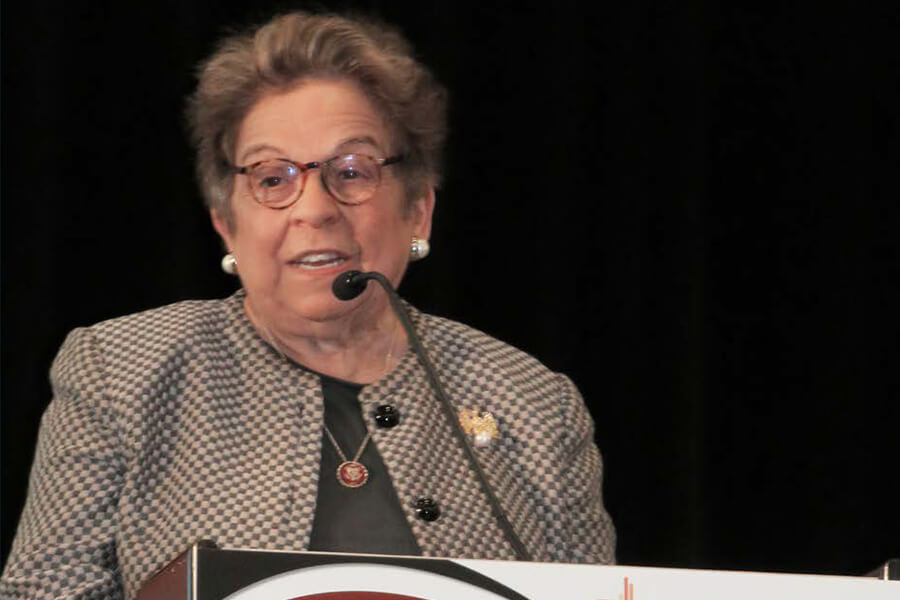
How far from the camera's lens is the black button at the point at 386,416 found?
6.91 ft

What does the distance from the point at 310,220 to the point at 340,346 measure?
19 cm

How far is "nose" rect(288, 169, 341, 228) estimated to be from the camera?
211cm

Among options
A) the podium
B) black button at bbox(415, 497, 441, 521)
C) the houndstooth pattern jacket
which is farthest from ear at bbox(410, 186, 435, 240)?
the podium

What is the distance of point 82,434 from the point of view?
77.6 inches

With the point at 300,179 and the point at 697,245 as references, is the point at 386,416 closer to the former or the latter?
the point at 300,179

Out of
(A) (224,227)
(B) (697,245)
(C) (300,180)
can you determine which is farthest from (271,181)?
(B) (697,245)

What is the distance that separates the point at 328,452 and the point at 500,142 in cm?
119

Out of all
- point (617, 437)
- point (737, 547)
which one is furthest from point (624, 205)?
point (737, 547)

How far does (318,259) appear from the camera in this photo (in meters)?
2.13

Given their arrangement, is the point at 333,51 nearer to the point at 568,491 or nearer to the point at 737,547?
the point at 568,491

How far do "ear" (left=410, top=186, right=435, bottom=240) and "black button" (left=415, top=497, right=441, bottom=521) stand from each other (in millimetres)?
456

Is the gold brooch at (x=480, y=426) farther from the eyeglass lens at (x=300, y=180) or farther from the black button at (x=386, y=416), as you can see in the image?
the eyeglass lens at (x=300, y=180)

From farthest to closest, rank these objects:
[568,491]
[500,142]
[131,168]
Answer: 1. [500,142]
2. [131,168]
3. [568,491]

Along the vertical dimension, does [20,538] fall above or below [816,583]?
below
